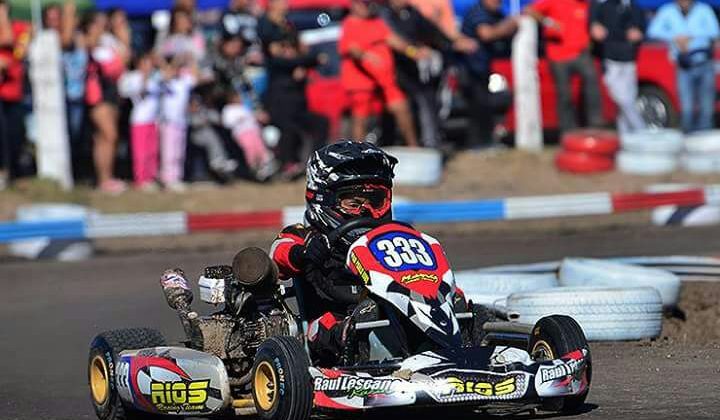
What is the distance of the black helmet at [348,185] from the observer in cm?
673

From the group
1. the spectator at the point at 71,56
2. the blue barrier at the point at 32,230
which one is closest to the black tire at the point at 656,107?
the spectator at the point at 71,56

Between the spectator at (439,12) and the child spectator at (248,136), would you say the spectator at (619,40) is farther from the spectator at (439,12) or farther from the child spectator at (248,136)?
the child spectator at (248,136)

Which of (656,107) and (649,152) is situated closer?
(649,152)

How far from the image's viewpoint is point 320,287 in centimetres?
670

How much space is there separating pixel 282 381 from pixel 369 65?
9206mm

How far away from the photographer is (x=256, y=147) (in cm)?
1514

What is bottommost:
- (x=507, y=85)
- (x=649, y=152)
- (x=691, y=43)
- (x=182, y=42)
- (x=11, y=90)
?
(x=649, y=152)

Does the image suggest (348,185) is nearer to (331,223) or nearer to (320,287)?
(331,223)

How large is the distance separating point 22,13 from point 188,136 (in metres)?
2.09

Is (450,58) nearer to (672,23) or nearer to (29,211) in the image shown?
(672,23)

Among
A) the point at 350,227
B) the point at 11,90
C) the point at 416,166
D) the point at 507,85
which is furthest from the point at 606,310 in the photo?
the point at 507,85

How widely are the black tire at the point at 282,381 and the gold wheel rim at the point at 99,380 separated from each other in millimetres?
937

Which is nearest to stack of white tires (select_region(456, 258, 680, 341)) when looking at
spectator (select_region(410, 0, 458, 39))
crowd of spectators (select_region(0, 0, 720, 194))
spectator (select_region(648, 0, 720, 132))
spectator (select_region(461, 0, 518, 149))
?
crowd of spectators (select_region(0, 0, 720, 194))

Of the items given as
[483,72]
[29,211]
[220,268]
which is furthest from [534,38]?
[220,268]
